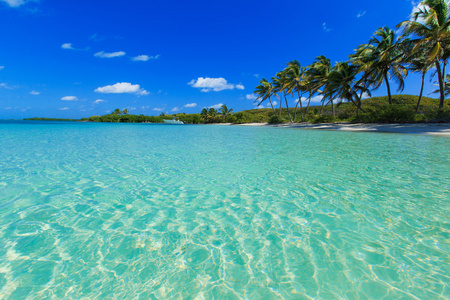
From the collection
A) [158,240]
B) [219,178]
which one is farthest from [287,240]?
[219,178]

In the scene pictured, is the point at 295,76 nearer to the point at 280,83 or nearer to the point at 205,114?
the point at 280,83

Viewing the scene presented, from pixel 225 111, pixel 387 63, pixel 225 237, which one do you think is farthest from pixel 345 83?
pixel 225 111

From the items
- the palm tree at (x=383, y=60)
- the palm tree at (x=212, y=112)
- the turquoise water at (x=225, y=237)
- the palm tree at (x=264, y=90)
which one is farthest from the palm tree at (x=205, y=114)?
the turquoise water at (x=225, y=237)

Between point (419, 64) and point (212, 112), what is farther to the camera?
point (212, 112)

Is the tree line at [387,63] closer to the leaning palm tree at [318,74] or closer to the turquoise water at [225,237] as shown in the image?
the leaning palm tree at [318,74]

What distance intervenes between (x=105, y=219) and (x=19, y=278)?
3.70 ft

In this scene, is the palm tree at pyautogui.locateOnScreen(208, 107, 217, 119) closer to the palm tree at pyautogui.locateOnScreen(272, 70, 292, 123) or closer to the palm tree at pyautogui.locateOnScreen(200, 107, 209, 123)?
the palm tree at pyautogui.locateOnScreen(200, 107, 209, 123)

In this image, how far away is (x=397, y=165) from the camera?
6121 mm

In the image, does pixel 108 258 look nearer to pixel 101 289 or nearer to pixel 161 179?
pixel 101 289

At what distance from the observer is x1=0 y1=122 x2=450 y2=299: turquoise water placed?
1.85 meters

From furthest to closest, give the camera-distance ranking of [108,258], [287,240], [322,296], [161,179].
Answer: [161,179], [287,240], [108,258], [322,296]

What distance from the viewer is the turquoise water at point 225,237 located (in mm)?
1853

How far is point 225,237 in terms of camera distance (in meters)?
2.59

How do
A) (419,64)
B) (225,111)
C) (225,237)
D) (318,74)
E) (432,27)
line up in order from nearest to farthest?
(225,237) → (432,27) → (419,64) → (318,74) → (225,111)
